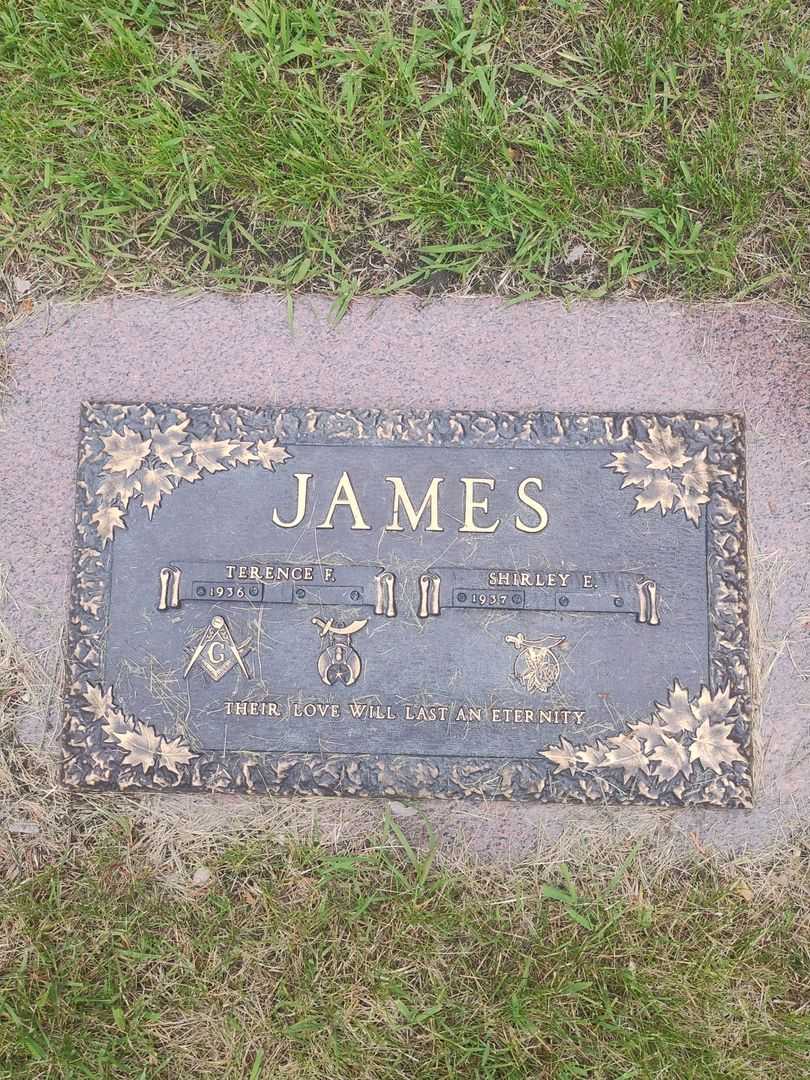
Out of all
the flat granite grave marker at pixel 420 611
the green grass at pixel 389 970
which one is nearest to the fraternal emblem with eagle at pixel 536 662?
the flat granite grave marker at pixel 420 611

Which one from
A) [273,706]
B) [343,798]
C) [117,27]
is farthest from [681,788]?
[117,27]

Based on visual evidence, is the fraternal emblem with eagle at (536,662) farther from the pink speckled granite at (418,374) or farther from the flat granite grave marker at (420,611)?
the pink speckled granite at (418,374)

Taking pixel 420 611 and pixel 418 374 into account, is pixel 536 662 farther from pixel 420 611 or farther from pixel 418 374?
pixel 418 374

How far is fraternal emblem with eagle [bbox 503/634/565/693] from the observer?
2.00 metres

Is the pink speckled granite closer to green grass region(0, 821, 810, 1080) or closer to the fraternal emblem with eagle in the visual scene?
green grass region(0, 821, 810, 1080)

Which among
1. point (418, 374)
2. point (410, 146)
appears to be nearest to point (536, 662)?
point (418, 374)

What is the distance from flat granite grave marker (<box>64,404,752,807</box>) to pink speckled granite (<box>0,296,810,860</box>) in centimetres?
9

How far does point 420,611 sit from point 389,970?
2.86 ft

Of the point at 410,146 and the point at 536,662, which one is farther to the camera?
the point at 410,146

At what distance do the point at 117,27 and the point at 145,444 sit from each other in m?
1.16

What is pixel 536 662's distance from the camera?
200 centimetres

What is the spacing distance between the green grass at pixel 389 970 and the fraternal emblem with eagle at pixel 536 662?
0.47 meters

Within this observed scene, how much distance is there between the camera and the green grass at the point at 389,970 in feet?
6.39

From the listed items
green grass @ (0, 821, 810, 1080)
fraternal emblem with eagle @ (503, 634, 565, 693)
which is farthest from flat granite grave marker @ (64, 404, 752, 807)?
green grass @ (0, 821, 810, 1080)
